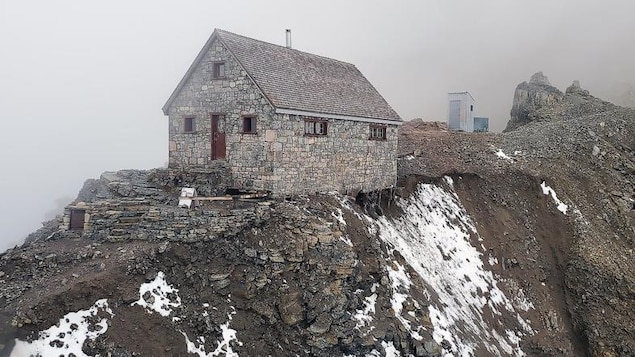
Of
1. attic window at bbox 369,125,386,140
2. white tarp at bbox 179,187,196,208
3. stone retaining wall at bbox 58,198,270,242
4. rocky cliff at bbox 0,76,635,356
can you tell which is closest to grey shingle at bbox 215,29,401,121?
attic window at bbox 369,125,386,140

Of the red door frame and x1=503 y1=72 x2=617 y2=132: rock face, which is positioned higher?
x1=503 y1=72 x2=617 y2=132: rock face

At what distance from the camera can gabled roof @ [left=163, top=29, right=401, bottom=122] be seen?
78.8ft

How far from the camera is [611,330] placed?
2945cm

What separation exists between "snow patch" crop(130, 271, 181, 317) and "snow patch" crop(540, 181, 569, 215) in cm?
3084

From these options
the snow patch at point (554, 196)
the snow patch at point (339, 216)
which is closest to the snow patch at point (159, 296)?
the snow patch at point (339, 216)

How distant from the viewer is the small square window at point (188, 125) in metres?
25.6

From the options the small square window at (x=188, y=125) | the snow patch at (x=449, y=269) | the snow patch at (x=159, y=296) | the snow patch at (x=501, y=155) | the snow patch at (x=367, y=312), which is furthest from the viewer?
the snow patch at (x=501, y=155)

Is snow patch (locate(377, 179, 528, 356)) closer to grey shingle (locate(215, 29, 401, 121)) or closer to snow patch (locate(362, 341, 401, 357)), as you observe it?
snow patch (locate(362, 341, 401, 357))

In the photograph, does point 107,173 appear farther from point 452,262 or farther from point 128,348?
point 452,262

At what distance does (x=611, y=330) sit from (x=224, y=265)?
24811 millimetres

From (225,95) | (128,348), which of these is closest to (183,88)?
(225,95)

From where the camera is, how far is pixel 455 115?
58438 mm

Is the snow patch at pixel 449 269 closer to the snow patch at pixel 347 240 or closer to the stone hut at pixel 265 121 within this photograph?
the snow patch at pixel 347 240

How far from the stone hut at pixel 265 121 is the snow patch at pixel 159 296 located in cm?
740
